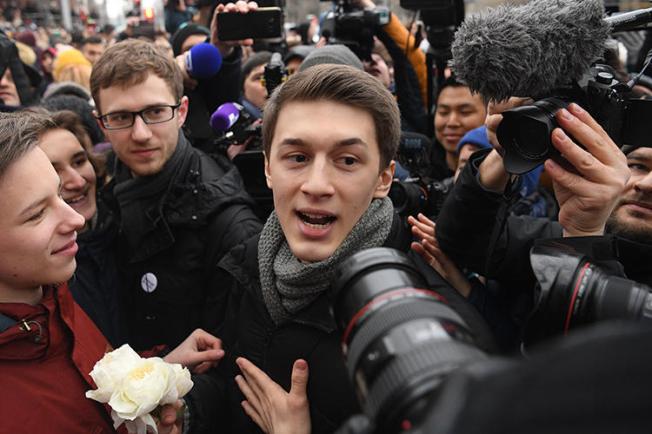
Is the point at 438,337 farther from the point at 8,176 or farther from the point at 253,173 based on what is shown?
the point at 253,173

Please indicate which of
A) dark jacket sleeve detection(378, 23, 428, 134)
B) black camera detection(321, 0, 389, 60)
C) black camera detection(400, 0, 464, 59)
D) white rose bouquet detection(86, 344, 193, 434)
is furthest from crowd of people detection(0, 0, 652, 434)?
dark jacket sleeve detection(378, 23, 428, 134)

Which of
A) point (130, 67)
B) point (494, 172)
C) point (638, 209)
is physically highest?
point (130, 67)

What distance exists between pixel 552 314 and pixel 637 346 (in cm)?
67

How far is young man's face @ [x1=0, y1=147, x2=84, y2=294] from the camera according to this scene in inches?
59.7

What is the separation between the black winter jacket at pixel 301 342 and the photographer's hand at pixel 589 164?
16.3 inches

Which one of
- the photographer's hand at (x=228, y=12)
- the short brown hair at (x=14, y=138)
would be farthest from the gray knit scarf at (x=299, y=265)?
the photographer's hand at (x=228, y=12)

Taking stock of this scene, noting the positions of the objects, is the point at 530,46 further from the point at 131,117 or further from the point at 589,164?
the point at 131,117

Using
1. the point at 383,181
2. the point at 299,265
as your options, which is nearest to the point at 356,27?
the point at 383,181

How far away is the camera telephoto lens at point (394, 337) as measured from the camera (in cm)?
75

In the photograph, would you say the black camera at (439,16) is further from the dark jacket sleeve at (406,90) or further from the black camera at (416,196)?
the black camera at (416,196)

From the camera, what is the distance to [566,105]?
54.7 inches

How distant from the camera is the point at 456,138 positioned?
3.29 m

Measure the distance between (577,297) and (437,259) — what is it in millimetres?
952

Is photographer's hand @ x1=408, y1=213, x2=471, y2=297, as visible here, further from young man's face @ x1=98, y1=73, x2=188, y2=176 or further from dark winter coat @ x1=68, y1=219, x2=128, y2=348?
dark winter coat @ x1=68, y1=219, x2=128, y2=348
